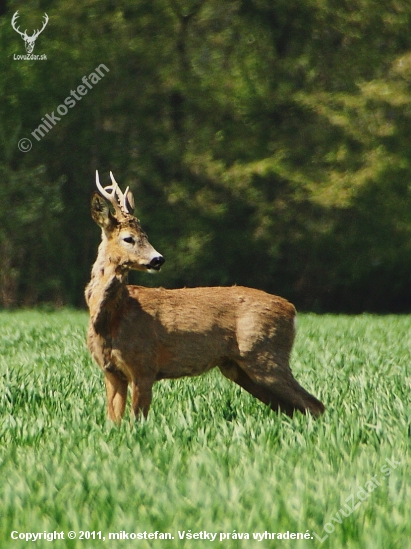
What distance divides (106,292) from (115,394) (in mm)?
700

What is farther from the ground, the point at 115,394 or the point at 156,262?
the point at 156,262

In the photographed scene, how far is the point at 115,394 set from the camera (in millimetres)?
6816

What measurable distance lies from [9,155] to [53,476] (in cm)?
2073

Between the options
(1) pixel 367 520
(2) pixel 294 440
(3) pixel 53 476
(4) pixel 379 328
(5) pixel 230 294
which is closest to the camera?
(1) pixel 367 520

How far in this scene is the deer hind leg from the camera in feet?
23.4

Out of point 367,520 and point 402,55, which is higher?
point 402,55

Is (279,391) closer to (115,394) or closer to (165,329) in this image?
(165,329)

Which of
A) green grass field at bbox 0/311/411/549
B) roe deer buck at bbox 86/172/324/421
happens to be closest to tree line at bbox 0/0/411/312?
green grass field at bbox 0/311/411/549

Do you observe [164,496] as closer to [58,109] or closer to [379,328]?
[379,328]

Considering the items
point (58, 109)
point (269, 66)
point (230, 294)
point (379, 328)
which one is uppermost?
point (269, 66)

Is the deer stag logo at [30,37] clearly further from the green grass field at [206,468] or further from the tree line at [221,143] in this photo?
the green grass field at [206,468]

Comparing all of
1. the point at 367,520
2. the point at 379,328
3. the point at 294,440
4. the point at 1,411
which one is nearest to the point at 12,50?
the point at 379,328

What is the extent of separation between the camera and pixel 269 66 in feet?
87.1

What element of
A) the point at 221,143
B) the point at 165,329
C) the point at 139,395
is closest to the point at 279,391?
the point at 165,329
